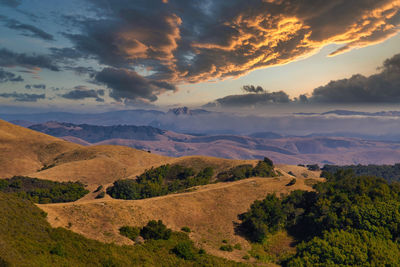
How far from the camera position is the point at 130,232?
4784 centimetres

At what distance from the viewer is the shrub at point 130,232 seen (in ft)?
154

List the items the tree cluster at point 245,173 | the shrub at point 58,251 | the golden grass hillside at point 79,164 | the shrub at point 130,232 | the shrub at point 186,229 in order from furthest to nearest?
the golden grass hillside at point 79,164
the tree cluster at point 245,173
the shrub at point 186,229
the shrub at point 130,232
the shrub at point 58,251

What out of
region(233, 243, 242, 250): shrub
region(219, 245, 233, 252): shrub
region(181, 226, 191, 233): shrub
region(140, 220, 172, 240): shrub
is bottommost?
region(233, 243, 242, 250): shrub

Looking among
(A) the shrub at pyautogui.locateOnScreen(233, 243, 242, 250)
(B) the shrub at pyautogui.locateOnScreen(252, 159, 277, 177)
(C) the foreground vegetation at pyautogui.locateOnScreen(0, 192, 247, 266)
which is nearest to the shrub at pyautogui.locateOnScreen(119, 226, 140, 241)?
(C) the foreground vegetation at pyautogui.locateOnScreen(0, 192, 247, 266)

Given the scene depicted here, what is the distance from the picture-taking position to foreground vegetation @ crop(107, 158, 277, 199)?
369 feet

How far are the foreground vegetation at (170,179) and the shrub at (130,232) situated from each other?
51692 mm

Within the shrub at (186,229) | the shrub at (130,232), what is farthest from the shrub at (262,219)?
the shrub at (130,232)

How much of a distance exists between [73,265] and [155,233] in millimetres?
21462

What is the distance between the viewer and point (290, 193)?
8344 centimetres

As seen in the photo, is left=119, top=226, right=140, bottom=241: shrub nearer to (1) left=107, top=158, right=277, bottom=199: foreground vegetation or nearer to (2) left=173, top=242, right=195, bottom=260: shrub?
(2) left=173, top=242, right=195, bottom=260: shrub

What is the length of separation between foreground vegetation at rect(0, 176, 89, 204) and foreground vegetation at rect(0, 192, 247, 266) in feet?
218

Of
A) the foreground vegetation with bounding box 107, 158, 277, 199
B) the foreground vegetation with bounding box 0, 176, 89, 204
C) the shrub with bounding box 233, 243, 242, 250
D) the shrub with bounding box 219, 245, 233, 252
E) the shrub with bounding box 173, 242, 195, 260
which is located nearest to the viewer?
the shrub with bounding box 173, 242, 195, 260

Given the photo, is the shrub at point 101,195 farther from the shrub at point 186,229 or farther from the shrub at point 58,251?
the shrub at point 58,251

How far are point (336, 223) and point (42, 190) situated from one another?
11633 centimetres
